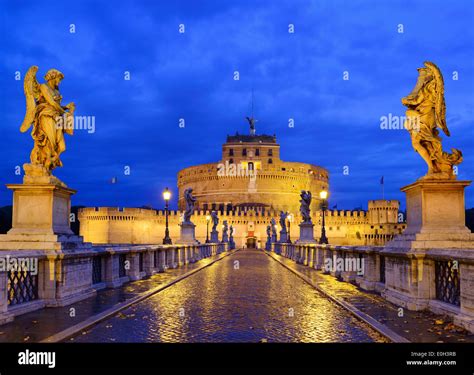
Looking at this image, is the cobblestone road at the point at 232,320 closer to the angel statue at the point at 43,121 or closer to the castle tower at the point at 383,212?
the angel statue at the point at 43,121

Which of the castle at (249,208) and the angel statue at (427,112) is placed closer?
the angel statue at (427,112)

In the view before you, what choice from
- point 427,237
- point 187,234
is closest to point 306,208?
point 187,234

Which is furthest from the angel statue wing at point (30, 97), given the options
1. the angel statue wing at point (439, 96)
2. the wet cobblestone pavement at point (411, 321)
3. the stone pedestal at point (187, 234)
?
the stone pedestal at point (187, 234)

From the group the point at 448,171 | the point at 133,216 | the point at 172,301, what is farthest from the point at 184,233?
the point at 133,216

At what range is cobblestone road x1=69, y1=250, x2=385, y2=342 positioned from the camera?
7168mm

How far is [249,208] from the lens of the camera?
346 ft

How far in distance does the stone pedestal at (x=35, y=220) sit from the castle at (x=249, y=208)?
77673 millimetres

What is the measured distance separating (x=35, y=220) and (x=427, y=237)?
24.0 ft

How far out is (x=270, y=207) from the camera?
114 meters

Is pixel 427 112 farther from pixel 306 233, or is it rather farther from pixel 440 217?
pixel 306 233

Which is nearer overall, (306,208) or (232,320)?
(232,320)

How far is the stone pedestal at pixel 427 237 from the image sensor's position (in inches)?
354

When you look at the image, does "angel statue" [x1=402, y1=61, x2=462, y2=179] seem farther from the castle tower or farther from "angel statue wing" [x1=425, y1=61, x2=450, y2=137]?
the castle tower
